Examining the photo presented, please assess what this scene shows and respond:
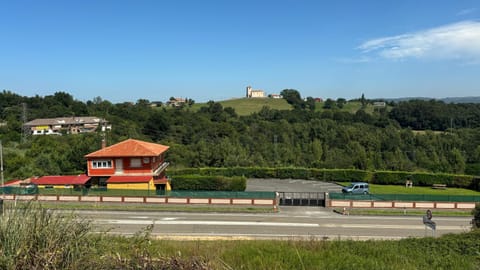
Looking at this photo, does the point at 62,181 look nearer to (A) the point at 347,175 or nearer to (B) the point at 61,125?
(A) the point at 347,175

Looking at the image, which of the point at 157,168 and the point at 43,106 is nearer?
the point at 157,168

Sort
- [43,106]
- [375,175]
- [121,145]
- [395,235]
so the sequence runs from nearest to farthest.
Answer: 1. [395,235]
2. [121,145]
3. [375,175]
4. [43,106]

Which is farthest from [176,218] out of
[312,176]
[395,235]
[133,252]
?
[312,176]

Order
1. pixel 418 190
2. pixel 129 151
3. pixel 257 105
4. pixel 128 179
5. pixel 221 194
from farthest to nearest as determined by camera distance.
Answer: pixel 257 105 < pixel 418 190 < pixel 129 151 < pixel 128 179 < pixel 221 194

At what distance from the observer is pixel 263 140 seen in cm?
7356

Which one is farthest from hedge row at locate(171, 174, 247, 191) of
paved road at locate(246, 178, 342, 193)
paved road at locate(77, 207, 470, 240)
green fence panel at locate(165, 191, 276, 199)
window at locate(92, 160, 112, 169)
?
paved road at locate(77, 207, 470, 240)

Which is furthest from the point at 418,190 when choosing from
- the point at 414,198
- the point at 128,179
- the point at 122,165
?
the point at 122,165

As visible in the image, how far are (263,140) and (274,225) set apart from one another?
48518 mm

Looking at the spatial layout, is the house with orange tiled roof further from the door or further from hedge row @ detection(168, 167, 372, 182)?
hedge row @ detection(168, 167, 372, 182)

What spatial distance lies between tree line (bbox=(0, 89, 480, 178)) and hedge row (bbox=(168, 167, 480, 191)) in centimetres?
339

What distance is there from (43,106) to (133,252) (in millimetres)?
124668

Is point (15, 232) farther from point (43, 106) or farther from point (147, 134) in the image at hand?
point (43, 106)

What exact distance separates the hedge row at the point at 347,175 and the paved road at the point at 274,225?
2250 cm

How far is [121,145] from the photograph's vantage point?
41469 mm
